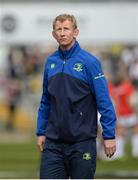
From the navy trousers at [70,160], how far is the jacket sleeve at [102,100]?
236 millimetres

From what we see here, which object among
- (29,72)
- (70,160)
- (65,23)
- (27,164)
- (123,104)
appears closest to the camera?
(65,23)

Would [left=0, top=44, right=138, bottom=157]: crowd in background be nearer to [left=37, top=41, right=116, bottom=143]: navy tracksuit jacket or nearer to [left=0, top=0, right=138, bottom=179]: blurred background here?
[left=0, top=0, right=138, bottom=179]: blurred background

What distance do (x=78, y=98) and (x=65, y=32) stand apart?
0.63m

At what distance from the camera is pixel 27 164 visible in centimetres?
1789

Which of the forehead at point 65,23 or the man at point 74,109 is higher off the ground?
the forehead at point 65,23

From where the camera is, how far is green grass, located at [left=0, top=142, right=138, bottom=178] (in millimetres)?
16048

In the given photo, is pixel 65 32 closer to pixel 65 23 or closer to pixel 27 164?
pixel 65 23

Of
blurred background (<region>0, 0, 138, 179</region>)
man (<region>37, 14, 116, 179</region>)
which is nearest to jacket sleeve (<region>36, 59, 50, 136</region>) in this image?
man (<region>37, 14, 116, 179</region>)

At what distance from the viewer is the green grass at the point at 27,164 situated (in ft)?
52.7

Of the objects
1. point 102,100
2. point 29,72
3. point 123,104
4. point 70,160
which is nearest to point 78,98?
point 102,100

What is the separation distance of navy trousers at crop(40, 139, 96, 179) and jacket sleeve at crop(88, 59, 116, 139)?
0.24 meters

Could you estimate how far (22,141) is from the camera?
23.1m

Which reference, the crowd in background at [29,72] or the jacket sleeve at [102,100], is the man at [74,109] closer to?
the jacket sleeve at [102,100]

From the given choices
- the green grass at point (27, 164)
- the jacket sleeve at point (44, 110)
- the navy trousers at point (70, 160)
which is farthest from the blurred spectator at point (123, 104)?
the navy trousers at point (70, 160)
